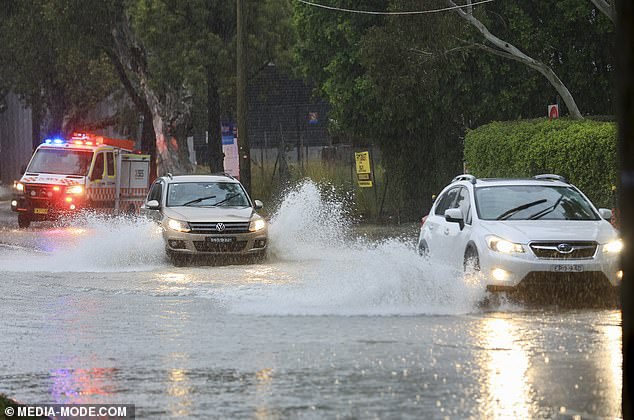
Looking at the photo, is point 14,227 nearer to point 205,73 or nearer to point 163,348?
point 205,73

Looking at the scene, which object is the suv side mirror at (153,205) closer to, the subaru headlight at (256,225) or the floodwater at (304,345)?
the subaru headlight at (256,225)

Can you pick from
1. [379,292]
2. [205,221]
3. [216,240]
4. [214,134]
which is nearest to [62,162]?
[214,134]

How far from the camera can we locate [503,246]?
1625 centimetres

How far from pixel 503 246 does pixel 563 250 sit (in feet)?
2.18

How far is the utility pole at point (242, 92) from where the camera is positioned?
3400 centimetres

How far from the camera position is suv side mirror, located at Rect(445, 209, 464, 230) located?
56.9 ft

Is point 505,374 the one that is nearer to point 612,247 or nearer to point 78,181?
point 612,247

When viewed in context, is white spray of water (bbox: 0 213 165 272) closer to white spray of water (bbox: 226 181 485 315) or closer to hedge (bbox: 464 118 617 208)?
white spray of water (bbox: 226 181 485 315)

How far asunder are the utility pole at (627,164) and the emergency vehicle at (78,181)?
98.6ft

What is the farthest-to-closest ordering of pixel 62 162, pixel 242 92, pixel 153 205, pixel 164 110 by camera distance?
pixel 164 110 → pixel 62 162 → pixel 242 92 → pixel 153 205

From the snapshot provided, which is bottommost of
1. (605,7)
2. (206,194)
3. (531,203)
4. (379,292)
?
(379,292)

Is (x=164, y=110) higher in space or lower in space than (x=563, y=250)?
higher

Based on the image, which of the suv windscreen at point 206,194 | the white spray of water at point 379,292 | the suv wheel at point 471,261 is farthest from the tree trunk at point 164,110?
the suv wheel at point 471,261

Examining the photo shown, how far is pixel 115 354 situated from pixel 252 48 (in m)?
33.2
